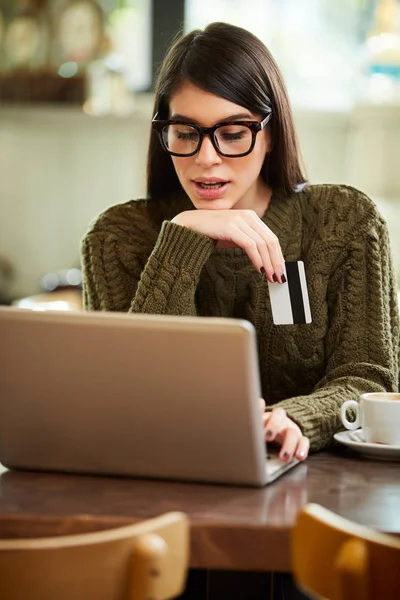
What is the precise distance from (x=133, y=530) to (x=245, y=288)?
39.0 inches

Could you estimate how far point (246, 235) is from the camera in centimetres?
164

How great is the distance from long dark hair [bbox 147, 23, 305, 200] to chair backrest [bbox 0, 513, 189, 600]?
1.00 metres

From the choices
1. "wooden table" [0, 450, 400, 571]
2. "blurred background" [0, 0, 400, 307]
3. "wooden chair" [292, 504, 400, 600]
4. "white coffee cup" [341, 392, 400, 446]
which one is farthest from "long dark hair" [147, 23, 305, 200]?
"blurred background" [0, 0, 400, 307]

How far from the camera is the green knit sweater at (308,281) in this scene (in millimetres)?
1669

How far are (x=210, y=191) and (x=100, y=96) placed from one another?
298cm

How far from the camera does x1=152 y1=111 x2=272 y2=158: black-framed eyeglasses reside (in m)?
1.72

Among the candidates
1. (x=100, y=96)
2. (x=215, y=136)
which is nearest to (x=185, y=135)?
(x=215, y=136)

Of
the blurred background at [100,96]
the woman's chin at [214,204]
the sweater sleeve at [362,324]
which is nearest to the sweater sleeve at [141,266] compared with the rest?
the woman's chin at [214,204]

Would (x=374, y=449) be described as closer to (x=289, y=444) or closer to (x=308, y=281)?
(x=289, y=444)

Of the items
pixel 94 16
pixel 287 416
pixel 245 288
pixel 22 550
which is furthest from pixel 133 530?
pixel 94 16

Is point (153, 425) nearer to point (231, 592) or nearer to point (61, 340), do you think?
point (61, 340)

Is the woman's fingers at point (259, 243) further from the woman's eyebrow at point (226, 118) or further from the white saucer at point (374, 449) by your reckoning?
the white saucer at point (374, 449)

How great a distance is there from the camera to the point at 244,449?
1204 mm

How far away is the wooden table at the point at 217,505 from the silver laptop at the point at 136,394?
0.03m
